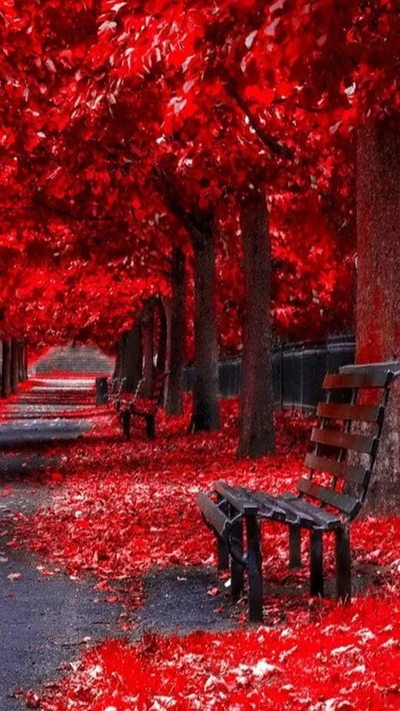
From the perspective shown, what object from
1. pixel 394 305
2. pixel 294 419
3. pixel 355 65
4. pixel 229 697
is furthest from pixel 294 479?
pixel 294 419

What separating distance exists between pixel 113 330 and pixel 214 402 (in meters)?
39.4

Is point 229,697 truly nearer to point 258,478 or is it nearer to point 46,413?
point 258,478

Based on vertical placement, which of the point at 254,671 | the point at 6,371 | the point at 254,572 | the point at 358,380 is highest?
the point at 6,371

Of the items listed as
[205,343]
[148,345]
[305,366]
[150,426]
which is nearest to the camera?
[150,426]

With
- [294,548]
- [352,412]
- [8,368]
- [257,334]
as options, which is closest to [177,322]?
[257,334]

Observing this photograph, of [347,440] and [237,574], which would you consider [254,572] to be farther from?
[347,440]

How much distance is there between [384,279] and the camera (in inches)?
425

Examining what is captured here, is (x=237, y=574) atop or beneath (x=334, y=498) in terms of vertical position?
beneath

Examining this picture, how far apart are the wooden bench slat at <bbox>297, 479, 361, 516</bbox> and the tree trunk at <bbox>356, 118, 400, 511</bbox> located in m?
2.05

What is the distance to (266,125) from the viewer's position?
17.4 meters

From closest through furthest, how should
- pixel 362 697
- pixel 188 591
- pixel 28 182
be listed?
pixel 362 697 < pixel 188 591 < pixel 28 182

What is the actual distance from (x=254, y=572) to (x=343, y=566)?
53 centimetres

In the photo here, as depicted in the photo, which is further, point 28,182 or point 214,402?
→ point 214,402

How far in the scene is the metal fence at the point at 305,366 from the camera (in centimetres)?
2473
